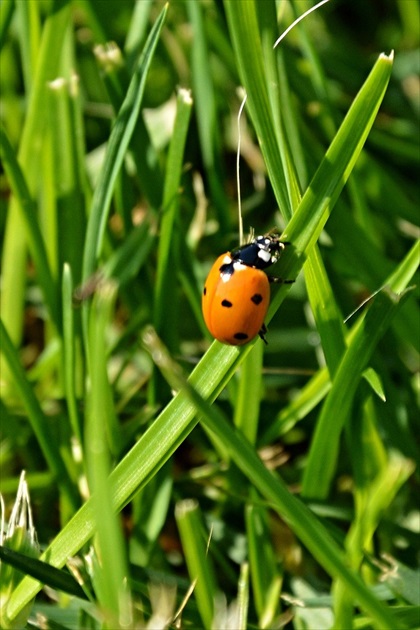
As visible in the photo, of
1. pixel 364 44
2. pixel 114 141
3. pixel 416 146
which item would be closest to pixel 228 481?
pixel 114 141

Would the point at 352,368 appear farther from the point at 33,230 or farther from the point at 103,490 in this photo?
the point at 33,230

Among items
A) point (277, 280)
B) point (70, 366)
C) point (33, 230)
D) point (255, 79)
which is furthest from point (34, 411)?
point (255, 79)

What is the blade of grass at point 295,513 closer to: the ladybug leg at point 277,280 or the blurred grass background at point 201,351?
the blurred grass background at point 201,351

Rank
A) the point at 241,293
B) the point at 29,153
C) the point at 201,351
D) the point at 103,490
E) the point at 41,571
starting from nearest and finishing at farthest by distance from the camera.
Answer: the point at 103,490, the point at 41,571, the point at 241,293, the point at 29,153, the point at 201,351

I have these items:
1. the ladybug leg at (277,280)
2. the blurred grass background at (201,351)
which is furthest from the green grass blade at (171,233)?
the ladybug leg at (277,280)

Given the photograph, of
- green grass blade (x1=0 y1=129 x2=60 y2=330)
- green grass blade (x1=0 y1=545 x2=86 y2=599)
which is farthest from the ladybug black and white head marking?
green grass blade (x1=0 y1=545 x2=86 y2=599)
